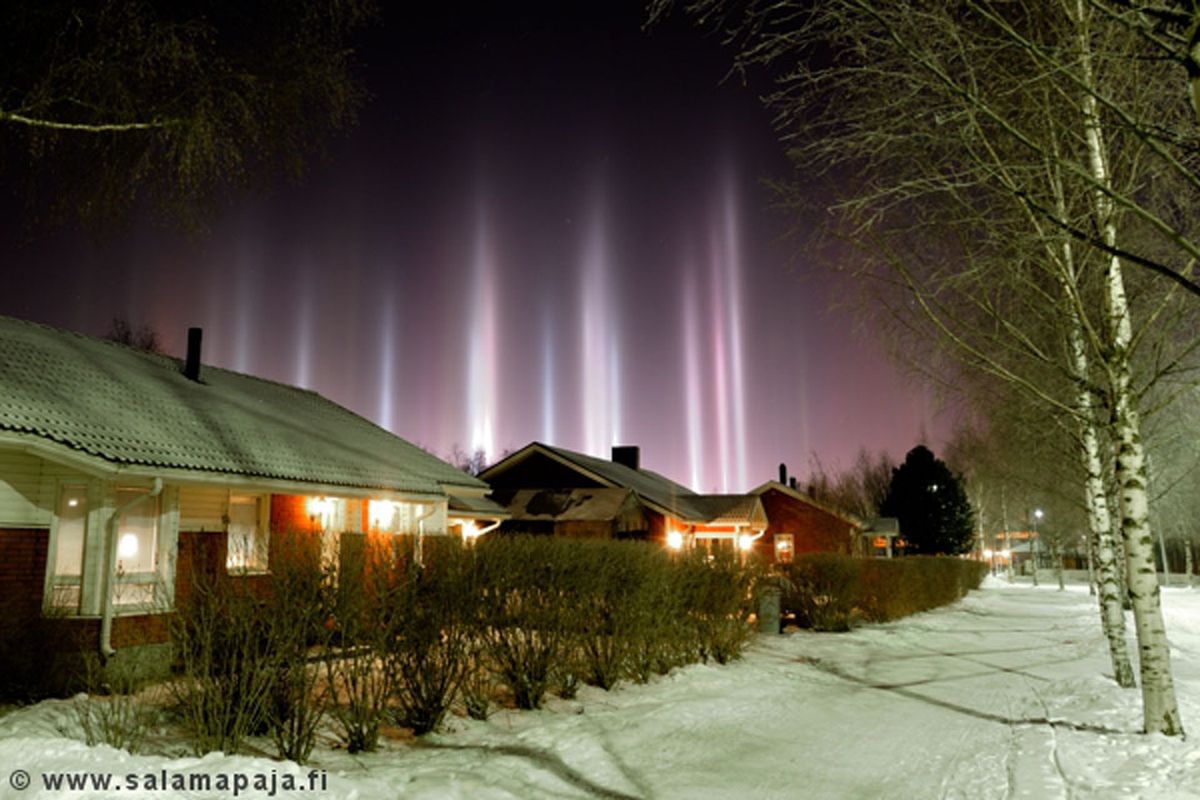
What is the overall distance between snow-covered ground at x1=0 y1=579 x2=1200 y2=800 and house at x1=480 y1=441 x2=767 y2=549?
16682 millimetres

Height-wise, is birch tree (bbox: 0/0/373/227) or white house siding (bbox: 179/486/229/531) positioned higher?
birch tree (bbox: 0/0/373/227)

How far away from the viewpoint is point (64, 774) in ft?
14.7

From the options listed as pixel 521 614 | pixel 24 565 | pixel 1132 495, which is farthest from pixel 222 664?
pixel 1132 495

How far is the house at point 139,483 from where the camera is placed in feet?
34.8

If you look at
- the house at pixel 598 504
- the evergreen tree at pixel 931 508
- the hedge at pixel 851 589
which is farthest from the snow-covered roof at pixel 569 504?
the evergreen tree at pixel 931 508

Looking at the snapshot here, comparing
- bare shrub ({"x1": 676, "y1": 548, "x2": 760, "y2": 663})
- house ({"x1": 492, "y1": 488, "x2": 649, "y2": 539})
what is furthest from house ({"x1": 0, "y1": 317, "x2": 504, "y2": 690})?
house ({"x1": 492, "y1": 488, "x2": 649, "y2": 539})

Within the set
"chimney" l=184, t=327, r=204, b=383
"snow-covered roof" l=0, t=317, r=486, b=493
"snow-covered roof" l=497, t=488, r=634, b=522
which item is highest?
"chimney" l=184, t=327, r=204, b=383

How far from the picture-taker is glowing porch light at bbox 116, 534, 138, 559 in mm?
12043

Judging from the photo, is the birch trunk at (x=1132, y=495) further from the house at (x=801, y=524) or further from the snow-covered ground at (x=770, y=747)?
the house at (x=801, y=524)

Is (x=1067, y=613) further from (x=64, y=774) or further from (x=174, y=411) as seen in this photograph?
(x=64, y=774)

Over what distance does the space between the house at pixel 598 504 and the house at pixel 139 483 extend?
1178 centimetres

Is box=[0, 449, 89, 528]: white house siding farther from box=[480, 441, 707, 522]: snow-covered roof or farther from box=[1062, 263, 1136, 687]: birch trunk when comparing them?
box=[480, 441, 707, 522]: snow-covered roof

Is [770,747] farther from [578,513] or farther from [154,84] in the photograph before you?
[578,513]

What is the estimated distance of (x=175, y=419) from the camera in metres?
14.0
